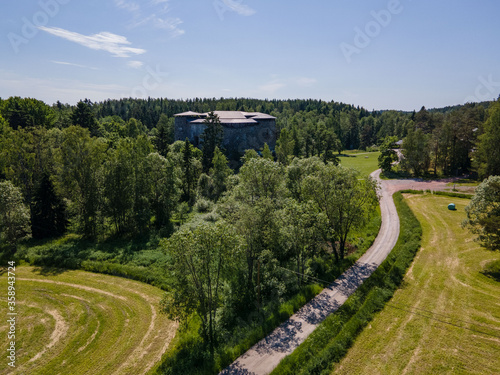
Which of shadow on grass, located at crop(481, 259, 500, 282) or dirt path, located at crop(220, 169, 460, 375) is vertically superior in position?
shadow on grass, located at crop(481, 259, 500, 282)

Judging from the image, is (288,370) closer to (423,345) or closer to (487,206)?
(423,345)

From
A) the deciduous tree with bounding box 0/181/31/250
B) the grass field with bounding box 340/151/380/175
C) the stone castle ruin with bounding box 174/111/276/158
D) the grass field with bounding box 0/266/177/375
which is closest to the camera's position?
the grass field with bounding box 0/266/177/375

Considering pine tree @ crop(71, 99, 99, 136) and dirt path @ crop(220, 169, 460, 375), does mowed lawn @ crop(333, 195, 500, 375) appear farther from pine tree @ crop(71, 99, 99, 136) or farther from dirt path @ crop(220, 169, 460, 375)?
pine tree @ crop(71, 99, 99, 136)

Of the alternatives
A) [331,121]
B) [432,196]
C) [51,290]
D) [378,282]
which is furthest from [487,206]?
[331,121]

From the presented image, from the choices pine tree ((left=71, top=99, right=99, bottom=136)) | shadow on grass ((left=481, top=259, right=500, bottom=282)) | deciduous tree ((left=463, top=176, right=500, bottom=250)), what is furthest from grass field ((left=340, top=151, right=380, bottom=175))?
pine tree ((left=71, top=99, right=99, bottom=136))

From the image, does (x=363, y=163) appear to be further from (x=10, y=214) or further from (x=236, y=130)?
(x=10, y=214)

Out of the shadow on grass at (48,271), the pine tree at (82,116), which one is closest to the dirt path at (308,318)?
the shadow on grass at (48,271)

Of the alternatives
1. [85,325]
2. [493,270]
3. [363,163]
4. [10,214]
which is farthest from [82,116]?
[493,270]
